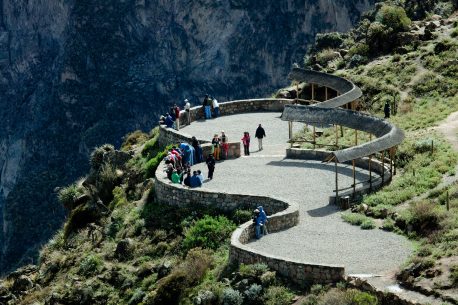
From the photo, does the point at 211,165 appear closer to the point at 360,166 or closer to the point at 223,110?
the point at 360,166

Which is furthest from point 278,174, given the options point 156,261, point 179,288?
point 179,288

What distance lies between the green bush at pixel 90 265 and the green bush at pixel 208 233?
3.96 metres

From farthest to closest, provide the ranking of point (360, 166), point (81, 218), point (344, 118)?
point (81, 218)
point (344, 118)
point (360, 166)

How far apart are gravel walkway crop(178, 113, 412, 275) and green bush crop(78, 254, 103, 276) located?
213 inches

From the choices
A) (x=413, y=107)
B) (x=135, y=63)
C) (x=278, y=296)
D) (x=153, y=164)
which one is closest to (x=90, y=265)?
(x=153, y=164)

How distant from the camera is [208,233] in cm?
3425

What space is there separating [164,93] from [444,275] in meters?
161

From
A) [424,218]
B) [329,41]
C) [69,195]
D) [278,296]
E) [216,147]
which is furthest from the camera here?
[329,41]

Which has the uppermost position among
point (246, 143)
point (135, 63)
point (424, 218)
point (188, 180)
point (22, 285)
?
point (424, 218)

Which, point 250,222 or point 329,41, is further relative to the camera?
point 329,41

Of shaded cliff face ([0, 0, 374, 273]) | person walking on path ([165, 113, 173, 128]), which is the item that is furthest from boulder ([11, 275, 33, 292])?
shaded cliff face ([0, 0, 374, 273])

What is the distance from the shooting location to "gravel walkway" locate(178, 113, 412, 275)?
2956 cm

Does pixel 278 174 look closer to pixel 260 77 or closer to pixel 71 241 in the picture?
pixel 71 241

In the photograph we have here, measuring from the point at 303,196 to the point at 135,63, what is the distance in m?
155
